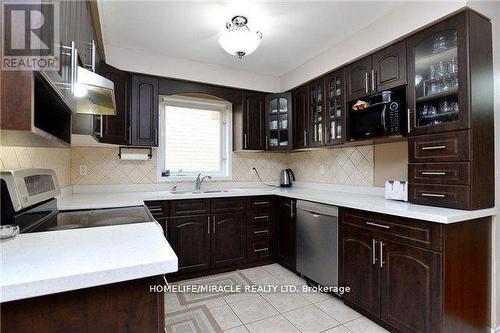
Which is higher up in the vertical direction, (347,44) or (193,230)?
(347,44)

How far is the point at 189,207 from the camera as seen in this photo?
2.76 m

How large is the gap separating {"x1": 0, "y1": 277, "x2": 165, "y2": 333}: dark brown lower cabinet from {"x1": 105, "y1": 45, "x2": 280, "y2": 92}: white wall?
2.59m

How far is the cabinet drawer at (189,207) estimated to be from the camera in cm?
269

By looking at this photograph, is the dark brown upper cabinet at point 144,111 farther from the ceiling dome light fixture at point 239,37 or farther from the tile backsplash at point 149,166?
the ceiling dome light fixture at point 239,37

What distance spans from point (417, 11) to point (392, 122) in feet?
2.68

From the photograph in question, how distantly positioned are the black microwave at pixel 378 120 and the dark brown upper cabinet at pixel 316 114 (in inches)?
17.1

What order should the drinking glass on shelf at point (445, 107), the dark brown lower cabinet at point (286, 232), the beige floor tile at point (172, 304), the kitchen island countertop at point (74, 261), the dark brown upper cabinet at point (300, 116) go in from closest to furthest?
the kitchen island countertop at point (74, 261), the drinking glass on shelf at point (445, 107), the beige floor tile at point (172, 304), the dark brown lower cabinet at point (286, 232), the dark brown upper cabinet at point (300, 116)

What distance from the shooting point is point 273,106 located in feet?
11.6

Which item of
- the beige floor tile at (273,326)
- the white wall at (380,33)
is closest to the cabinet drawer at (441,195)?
the white wall at (380,33)

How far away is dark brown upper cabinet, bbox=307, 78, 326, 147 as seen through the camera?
291 centimetres

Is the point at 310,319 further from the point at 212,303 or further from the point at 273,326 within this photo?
the point at 212,303

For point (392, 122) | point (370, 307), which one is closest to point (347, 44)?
point (392, 122)

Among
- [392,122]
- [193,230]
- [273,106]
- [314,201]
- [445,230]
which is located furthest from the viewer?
[273,106]

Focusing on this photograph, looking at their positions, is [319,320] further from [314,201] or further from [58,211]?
[58,211]
